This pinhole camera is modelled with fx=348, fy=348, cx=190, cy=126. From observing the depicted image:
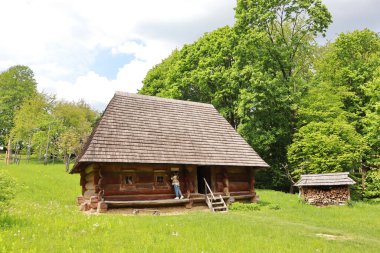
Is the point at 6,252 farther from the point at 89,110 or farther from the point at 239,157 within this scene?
the point at 89,110

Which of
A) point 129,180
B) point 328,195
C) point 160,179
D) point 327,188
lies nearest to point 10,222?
point 129,180

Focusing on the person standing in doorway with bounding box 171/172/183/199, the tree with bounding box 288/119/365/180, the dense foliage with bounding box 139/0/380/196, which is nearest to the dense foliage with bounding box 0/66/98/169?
the dense foliage with bounding box 139/0/380/196

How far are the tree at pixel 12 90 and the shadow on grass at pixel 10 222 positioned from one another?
4269cm

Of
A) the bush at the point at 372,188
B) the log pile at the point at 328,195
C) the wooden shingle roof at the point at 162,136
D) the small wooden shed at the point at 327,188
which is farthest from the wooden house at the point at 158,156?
the bush at the point at 372,188

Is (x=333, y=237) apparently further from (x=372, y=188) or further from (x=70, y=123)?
(x=70, y=123)

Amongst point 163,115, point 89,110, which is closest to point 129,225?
point 163,115

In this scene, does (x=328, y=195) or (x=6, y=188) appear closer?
(x=6, y=188)

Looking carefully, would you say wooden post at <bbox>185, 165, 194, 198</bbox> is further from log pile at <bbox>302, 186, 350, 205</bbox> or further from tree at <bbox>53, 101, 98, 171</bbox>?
tree at <bbox>53, 101, 98, 171</bbox>

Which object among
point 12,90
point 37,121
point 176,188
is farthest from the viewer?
point 12,90

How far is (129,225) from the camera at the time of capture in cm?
1029

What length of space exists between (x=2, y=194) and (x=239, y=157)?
1322cm

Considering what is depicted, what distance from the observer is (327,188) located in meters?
20.7

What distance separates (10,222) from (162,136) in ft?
33.0

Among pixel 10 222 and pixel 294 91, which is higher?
pixel 294 91
